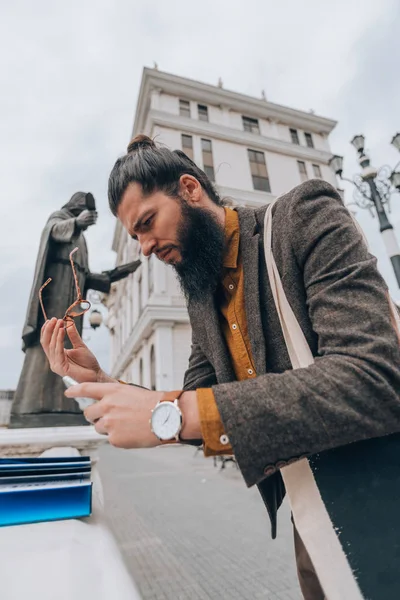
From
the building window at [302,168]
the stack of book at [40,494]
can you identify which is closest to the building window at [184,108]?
the building window at [302,168]

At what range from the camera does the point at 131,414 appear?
731 mm

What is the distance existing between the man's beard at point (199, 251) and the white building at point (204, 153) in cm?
1435

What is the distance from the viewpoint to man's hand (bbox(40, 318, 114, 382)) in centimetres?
114

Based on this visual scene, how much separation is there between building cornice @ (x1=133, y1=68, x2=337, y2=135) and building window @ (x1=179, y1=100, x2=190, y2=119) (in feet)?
1.08

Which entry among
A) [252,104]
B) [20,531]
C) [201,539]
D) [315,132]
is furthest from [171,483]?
[315,132]

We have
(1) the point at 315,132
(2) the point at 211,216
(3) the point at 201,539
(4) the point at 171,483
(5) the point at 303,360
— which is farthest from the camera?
(1) the point at 315,132

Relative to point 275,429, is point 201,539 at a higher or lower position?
lower

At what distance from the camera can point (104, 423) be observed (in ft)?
2.41

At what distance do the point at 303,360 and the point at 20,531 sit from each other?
34.2 inches

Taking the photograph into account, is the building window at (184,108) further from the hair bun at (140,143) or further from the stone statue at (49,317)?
the hair bun at (140,143)

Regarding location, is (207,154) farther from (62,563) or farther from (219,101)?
(62,563)

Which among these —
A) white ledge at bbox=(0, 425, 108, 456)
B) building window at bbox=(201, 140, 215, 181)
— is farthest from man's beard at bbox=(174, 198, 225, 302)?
building window at bbox=(201, 140, 215, 181)

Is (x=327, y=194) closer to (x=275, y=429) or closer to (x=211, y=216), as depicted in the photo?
(x=211, y=216)

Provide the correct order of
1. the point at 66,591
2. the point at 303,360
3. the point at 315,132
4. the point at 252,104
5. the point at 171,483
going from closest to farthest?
the point at 66,591 < the point at 303,360 < the point at 171,483 < the point at 252,104 < the point at 315,132
